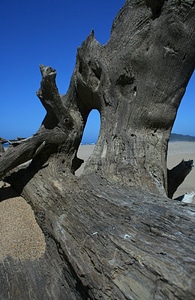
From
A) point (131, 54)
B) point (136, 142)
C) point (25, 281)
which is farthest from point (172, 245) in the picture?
point (131, 54)

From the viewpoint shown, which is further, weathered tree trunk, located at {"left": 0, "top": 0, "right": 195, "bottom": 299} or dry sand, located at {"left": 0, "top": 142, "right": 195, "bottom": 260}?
dry sand, located at {"left": 0, "top": 142, "right": 195, "bottom": 260}

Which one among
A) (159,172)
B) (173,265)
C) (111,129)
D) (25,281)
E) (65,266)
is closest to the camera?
(173,265)

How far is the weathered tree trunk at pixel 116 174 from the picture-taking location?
1.63 meters

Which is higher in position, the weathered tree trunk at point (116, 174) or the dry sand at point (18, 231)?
the weathered tree trunk at point (116, 174)

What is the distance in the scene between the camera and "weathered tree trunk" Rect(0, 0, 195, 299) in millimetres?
1626

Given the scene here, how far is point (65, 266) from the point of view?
2.30 meters

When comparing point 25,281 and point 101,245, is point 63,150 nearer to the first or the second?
point 25,281

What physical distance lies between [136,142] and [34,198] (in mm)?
1433

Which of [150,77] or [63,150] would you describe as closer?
[150,77]

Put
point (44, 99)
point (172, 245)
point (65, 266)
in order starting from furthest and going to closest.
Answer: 1. point (44, 99)
2. point (65, 266)
3. point (172, 245)

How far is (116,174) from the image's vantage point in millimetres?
3041

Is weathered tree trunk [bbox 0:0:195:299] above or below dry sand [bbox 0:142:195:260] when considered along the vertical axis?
above

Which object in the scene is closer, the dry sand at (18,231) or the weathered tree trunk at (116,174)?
the weathered tree trunk at (116,174)

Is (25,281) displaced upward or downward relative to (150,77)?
downward
